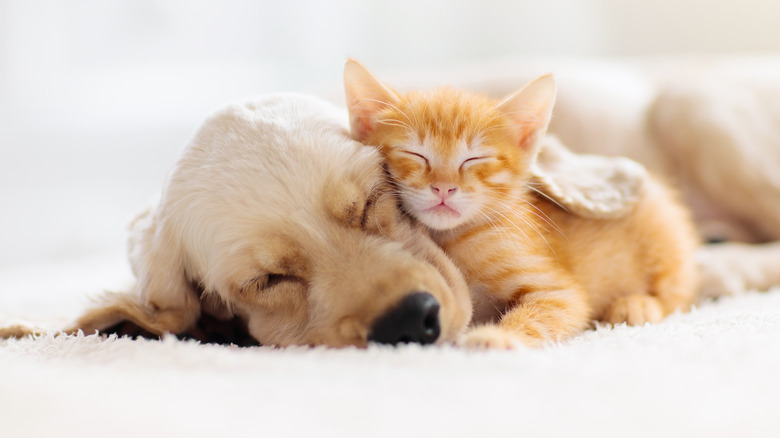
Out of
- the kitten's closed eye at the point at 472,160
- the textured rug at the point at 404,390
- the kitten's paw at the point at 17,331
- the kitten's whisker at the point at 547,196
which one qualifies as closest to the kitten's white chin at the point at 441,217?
the kitten's closed eye at the point at 472,160

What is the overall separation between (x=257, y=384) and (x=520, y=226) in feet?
2.70

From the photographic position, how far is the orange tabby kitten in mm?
1558

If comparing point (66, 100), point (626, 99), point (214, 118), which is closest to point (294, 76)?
point (66, 100)

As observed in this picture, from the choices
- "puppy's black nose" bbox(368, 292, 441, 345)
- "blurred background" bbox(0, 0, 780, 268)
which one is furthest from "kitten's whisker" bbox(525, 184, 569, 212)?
"blurred background" bbox(0, 0, 780, 268)

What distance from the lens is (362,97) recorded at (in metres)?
1.65

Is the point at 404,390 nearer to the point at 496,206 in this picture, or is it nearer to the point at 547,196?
the point at 496,206

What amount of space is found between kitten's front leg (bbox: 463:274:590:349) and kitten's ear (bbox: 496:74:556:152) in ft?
→ 1.22

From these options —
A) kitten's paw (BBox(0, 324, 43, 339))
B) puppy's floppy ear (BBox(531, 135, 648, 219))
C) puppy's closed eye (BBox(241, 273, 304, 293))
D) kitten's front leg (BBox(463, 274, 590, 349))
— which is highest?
puppy's floppy ear (BBox(531, 135, 648, 219))

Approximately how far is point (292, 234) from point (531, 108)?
695 millimetres

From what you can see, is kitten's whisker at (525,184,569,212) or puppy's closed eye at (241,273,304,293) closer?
puppy's closed eye at (241,273,304,293)

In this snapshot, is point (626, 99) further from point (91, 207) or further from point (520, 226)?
point (91, 207)

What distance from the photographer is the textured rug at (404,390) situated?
36.7 inches

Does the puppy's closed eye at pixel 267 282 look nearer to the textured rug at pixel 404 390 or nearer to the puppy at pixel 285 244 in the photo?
the puppy at pixel 285 244

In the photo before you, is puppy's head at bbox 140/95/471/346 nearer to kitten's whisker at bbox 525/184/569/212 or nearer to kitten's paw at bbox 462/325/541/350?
kitten's paw at bbox 462/325/541/350
